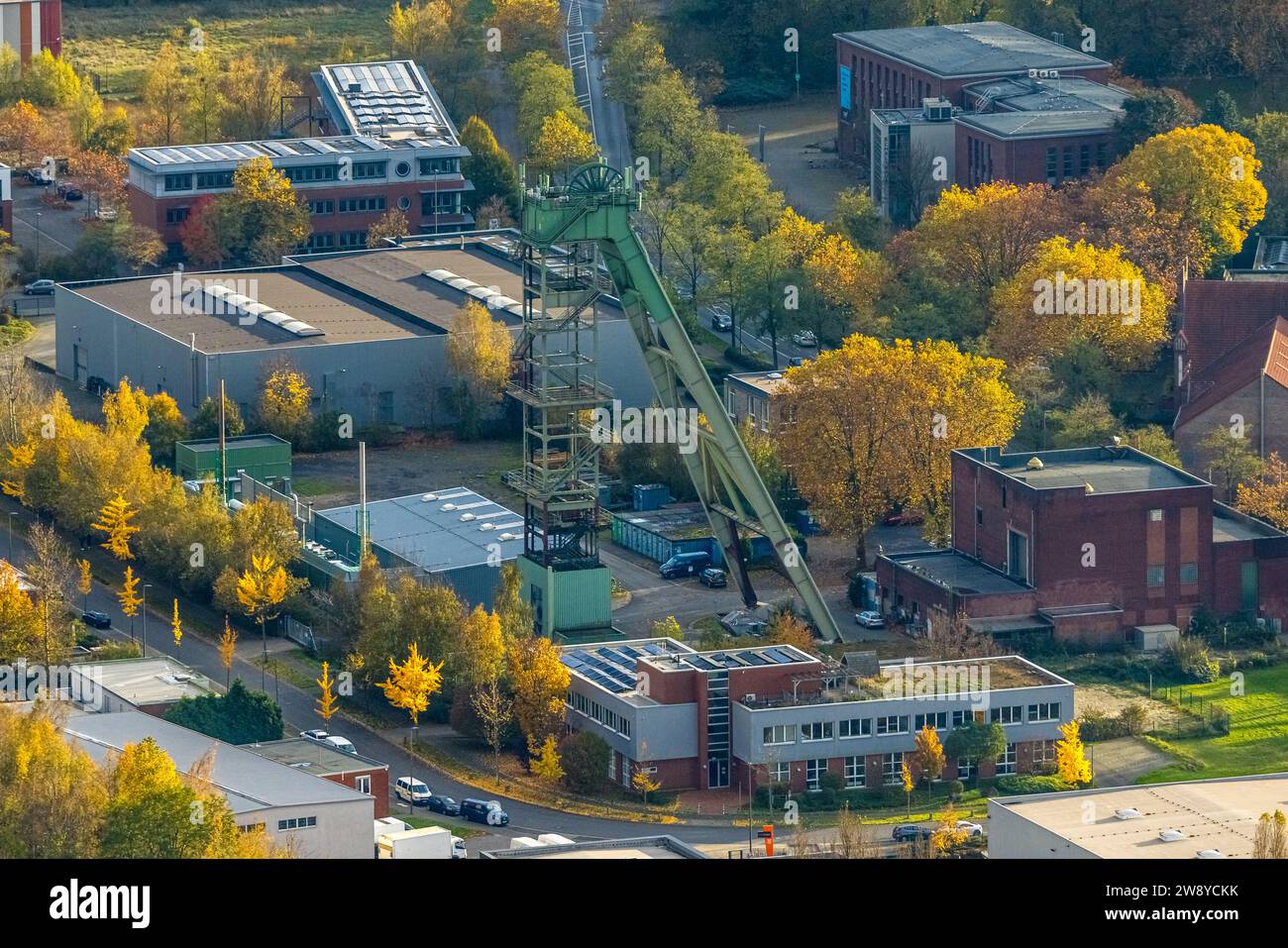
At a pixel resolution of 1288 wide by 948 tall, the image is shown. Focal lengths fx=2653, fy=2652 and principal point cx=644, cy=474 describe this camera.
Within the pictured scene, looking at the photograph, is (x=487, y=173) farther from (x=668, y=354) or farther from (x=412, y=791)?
(x=412, y=791)

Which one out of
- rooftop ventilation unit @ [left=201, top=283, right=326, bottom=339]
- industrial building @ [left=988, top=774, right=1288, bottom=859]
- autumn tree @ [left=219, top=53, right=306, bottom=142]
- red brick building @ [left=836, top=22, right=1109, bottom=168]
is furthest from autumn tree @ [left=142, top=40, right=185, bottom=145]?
industrial building @ [left=988, top=774, right=1288, bottom=859]

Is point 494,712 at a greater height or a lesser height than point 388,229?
lesser

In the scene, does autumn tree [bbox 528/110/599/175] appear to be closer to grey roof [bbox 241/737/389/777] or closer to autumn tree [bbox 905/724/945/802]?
autumn tree [bbox 905/724/945/802]

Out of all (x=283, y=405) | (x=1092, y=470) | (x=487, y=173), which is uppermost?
(x=487, y=173)

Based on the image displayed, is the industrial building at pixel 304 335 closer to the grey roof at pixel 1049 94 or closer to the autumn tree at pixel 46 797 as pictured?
the grey roof at pixel 1049 94

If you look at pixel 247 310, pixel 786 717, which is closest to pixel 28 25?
pixel 247 310

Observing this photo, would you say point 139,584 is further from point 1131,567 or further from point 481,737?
point 1131,567

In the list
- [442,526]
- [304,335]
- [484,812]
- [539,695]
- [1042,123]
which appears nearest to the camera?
[484,812]
